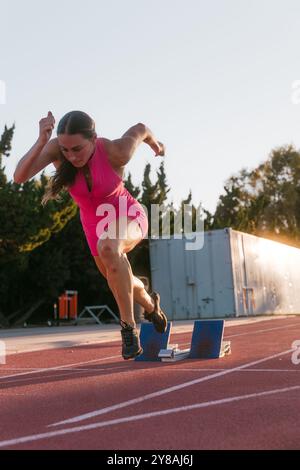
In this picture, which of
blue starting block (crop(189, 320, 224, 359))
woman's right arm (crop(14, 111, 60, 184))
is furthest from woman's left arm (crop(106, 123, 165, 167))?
blue starting block (crop(189, 320, 224, 359))

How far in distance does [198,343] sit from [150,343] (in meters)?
0.66

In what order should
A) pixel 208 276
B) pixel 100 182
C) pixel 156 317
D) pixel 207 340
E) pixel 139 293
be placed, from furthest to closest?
1. pixel 208 276
2. pixel 207 340
3. pixel 156 317
4. pixel 139 293
5. pixel 100 182

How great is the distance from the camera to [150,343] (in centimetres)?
848

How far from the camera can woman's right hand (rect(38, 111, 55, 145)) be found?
183 inches

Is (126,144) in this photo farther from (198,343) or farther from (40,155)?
(198,343)

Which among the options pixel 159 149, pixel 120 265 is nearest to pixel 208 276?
pixel 159 149

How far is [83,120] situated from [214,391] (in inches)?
97.1

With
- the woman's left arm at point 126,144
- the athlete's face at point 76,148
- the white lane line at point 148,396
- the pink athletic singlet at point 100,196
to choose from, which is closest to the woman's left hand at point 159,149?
the woman's left arm at point 126,144

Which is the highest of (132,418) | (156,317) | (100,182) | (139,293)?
(100,182)

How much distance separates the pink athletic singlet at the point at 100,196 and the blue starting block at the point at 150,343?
3617 millimetres

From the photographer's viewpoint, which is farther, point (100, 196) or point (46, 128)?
point (100, 196)

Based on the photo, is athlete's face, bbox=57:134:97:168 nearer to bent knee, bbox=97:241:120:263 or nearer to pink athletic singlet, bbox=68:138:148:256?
pink athletic singlet, bbox=68:138:148:256

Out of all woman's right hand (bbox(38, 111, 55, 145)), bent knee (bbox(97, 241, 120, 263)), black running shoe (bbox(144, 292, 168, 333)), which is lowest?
black running shoe (bbox(144, 292, 168, 333))

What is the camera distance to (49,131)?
15.3 ft
